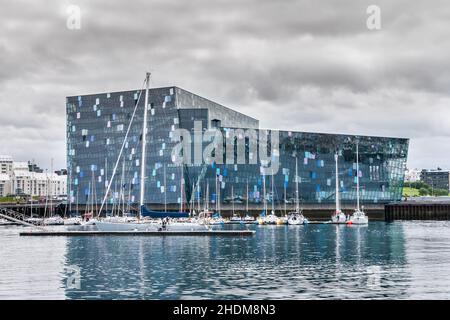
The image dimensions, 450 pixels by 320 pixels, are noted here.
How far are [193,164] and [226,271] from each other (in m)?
101

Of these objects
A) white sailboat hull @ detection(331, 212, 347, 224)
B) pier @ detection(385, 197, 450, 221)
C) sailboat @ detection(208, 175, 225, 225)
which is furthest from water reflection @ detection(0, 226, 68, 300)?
pier @ detection(385, 197, 450, 221)

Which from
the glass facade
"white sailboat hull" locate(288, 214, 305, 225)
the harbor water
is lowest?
the harbor water

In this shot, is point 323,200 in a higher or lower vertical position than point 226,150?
lower

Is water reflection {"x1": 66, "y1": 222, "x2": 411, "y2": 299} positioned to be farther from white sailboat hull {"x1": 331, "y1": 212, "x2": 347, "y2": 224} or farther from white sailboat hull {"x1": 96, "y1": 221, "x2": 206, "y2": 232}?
white sailboat hull {"x1": 331, "y1": 212, "x2": 347, "y2": 224}

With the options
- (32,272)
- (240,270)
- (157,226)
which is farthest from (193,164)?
(32,272)

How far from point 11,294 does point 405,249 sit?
41.5 metres

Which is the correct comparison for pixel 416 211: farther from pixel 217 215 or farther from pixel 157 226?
pixel 157 226

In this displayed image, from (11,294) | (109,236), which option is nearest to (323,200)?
(109,236)

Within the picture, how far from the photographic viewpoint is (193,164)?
483 ft

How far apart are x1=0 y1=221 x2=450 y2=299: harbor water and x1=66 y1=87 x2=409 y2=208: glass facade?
2984 inches

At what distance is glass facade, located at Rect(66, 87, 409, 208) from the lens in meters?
149
